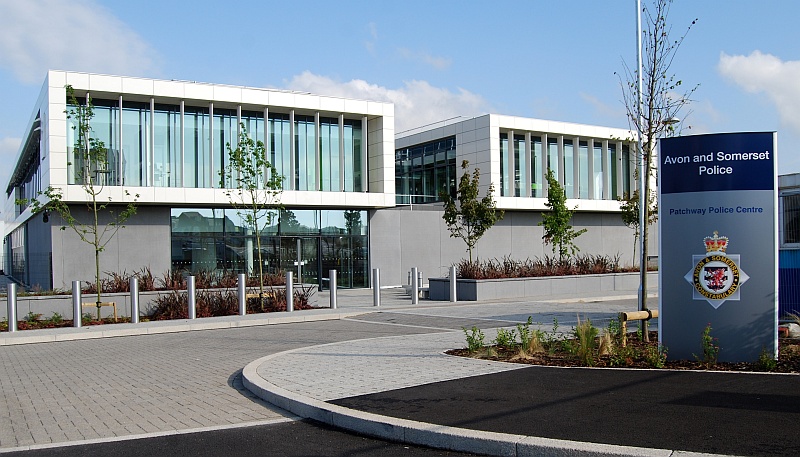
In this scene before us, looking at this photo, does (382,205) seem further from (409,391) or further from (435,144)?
(409,391)

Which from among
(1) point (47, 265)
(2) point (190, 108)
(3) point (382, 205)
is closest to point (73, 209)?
(1) point (47, 265)

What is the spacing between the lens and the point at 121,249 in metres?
27.7

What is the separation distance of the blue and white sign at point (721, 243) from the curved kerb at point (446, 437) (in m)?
4.70

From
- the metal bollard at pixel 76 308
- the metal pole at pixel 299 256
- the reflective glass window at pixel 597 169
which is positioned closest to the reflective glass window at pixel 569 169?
the reflective glass window at pixel 597 169

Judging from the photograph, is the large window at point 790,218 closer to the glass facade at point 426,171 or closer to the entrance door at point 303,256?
the entrance door at point 303,256

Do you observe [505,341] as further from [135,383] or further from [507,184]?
[507,184]

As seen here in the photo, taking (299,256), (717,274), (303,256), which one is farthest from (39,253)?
(717,274)

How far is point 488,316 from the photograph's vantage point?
18.4 metres

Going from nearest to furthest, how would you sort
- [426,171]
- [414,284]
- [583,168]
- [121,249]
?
[414,284]
[121,249]
[583,168]
[426,171]

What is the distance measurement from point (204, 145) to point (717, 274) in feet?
78.5

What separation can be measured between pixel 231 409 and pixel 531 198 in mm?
30303

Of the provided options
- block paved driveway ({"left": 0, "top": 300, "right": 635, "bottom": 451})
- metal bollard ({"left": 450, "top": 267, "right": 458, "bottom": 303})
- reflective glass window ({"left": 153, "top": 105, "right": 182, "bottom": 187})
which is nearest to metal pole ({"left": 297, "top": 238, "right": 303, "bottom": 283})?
reflective glass window ({"left": 153, "top": 105, "right": 182, "bottom": 187})

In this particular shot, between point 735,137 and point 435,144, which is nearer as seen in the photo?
point 735,137

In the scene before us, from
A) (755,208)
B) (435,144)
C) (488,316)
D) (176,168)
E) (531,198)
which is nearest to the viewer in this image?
(755,208)
